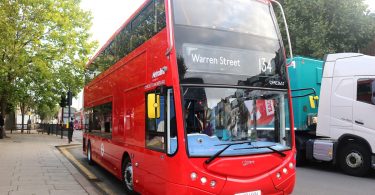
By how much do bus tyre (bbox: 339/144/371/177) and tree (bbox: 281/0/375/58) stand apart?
9893 mm

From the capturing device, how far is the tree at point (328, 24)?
2025 cm

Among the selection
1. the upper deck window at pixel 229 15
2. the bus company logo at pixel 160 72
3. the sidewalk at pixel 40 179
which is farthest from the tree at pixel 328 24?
the bus company logo at pixel 160 72

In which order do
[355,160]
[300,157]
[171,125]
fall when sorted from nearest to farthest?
[171,125] < [355,160] < [300,157]

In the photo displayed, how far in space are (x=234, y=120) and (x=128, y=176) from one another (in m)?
3.10

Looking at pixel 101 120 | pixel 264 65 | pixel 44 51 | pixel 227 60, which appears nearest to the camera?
pixel 227 60

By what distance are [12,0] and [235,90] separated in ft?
73.3

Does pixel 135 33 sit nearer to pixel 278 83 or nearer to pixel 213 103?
pixel 213 103

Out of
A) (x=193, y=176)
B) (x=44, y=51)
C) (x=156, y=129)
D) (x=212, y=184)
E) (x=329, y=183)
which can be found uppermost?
(x=44, y=51)

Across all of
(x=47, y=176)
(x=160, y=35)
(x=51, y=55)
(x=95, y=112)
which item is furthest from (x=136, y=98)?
(x=51, y=55)

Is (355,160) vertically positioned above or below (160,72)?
below

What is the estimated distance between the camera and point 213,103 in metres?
5.86

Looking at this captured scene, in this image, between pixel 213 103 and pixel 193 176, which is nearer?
pixel 193 176

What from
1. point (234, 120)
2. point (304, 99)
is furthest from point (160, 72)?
point (304, 99)

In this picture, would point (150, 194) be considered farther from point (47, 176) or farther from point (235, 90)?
point (47, 176)
